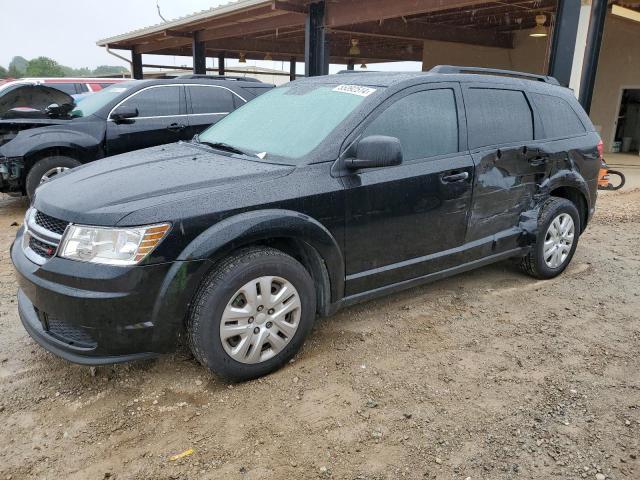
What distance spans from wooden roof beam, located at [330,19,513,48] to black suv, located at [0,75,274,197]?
6724 mm

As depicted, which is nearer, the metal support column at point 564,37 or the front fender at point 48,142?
the front fender at point 48,142

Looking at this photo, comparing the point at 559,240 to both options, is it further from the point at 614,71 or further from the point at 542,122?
the point at 614,71

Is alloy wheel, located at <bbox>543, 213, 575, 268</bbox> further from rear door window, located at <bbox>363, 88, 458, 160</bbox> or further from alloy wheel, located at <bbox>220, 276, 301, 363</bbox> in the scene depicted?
alloy wheel, located at <bbox>220, 276, 301, 363</bbox>

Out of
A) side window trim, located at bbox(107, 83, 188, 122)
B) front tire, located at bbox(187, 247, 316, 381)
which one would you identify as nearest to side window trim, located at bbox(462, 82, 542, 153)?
front tire, located at bbox(187, 247, 316, 381)

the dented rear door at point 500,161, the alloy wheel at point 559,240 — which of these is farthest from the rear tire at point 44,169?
the alloy wheel at point 559,240

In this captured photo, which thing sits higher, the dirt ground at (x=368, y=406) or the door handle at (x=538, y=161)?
the door handle at (x=538, y=161)

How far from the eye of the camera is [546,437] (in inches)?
101

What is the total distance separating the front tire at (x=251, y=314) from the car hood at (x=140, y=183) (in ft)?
1.41

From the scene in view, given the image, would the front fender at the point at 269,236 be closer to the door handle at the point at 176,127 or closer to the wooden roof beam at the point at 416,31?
the door handle at the point at 176,127

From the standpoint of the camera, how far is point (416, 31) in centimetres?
1396

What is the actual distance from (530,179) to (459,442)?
2566 mm

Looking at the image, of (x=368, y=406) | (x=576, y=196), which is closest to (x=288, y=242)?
(x=368, y=406)

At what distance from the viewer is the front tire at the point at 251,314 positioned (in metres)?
2.73

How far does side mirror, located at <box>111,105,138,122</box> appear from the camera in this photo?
6.78 metres
